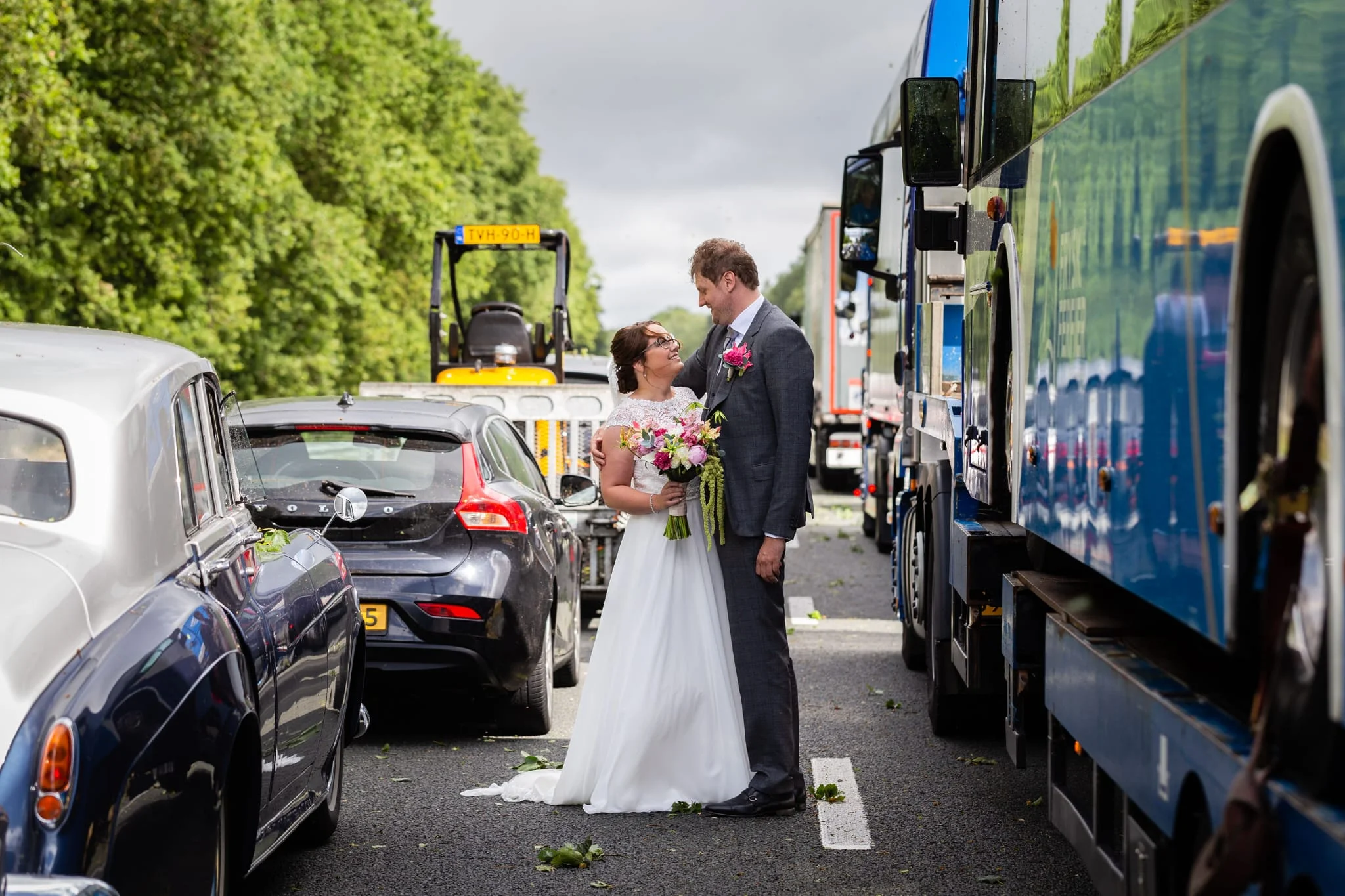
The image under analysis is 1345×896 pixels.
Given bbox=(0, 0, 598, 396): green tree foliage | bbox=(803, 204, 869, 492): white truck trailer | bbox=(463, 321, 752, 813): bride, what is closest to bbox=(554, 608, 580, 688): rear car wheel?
bbox=(463, 321, 752, 813): bride

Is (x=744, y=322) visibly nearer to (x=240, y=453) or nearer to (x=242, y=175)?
(x=240, y=453)

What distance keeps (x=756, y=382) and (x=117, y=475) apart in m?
3.23

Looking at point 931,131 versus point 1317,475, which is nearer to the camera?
point 1317,475

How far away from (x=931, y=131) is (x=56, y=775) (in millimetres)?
5486

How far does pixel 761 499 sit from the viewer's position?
700 centimetres

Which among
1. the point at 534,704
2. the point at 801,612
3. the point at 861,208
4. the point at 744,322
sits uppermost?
the point at 861,208

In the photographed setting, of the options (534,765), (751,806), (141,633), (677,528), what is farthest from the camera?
(534,765)

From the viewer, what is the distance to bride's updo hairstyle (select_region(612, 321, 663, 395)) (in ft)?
24.2

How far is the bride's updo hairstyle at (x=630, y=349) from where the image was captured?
7.37 meters

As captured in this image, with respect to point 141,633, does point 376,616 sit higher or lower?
lower

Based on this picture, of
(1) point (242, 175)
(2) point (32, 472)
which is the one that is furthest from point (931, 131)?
(1) point (242, 175)

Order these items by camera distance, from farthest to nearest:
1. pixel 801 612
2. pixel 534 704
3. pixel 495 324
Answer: pixel 495 324, pixel 801 612, pixel 534 704

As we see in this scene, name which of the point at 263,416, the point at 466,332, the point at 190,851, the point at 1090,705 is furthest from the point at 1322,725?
the point at 466,332

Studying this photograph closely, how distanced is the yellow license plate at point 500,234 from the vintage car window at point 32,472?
17.3 metres
